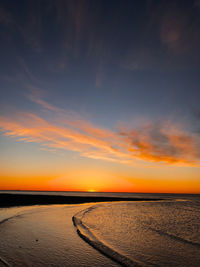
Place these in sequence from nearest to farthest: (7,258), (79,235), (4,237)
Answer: (7,258), (4,237), (79,235)

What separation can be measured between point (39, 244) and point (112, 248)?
3677 millimetres

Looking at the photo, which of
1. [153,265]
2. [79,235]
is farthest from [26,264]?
[79,235]

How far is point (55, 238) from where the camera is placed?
35.0 ft

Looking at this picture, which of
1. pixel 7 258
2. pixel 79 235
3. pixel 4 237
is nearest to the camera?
pixel 7 258

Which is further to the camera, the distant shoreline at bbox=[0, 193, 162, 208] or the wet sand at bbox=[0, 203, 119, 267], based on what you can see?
the distant shoreline at bbox=[0, 193, 162, 208]

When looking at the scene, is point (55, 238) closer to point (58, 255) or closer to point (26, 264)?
point (58, 255)

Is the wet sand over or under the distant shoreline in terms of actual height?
under

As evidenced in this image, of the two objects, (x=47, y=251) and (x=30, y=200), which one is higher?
(x=30, y=200)

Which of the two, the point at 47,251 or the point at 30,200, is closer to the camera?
the point at 47,251

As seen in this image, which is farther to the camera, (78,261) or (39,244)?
(39,244)

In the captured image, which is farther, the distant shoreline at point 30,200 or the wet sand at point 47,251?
the distant shoreline at point 30,200

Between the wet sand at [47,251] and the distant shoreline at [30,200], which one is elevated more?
the distant shoreline at [30,200]

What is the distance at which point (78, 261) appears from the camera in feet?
23.8

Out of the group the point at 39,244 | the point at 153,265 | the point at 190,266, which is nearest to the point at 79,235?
the point at 39,244
